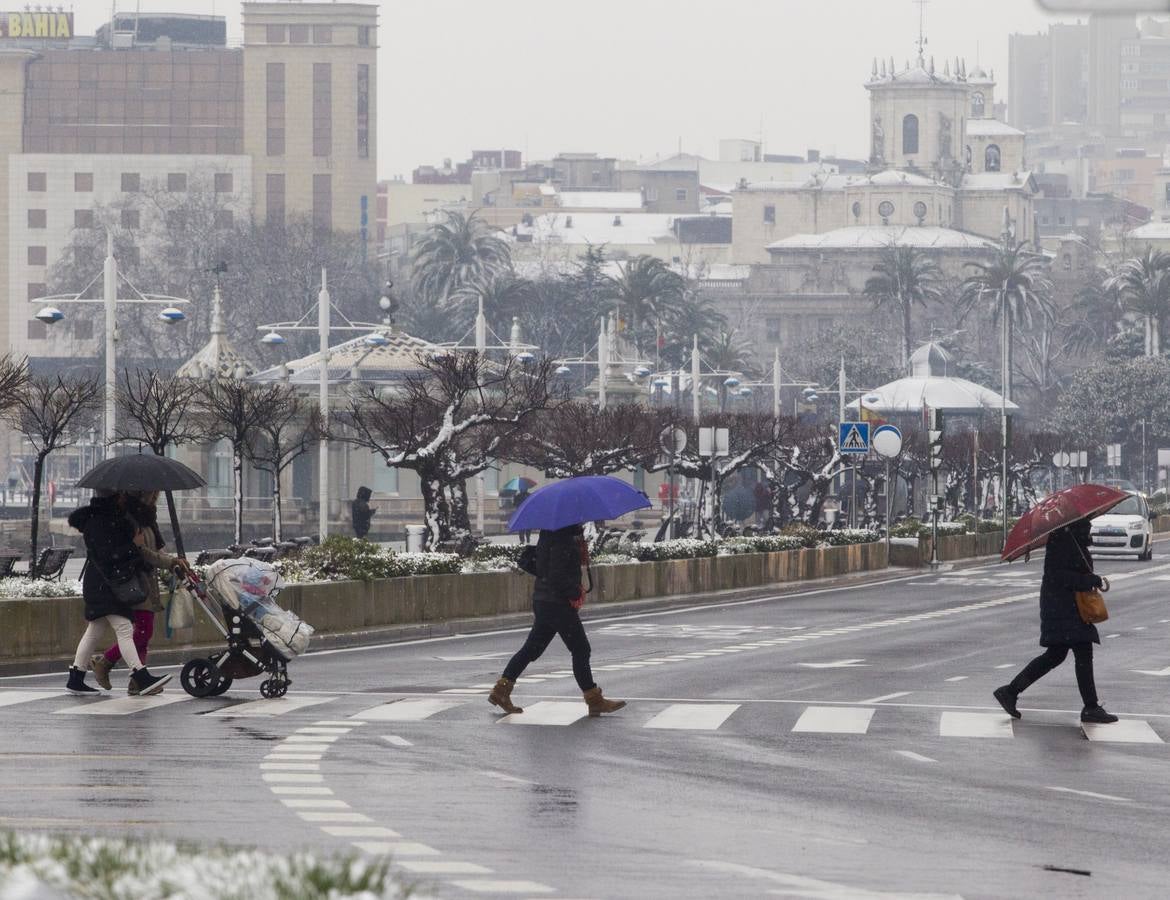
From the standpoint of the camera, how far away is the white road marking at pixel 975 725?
684 inches

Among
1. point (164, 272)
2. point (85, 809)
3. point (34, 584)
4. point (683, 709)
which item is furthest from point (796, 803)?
point (164, 272)

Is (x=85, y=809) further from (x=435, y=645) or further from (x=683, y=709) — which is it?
(x=435, y=645)

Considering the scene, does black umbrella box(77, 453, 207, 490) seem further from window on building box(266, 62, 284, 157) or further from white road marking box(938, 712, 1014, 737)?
window on building box(266, 62, 284, 157)

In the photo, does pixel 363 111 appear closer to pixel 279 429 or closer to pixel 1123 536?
pixel 279 429

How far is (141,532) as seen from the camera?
65.2 ft

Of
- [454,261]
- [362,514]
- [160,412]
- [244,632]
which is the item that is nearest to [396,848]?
[244,632]

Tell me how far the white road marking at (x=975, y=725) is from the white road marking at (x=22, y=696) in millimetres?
6474

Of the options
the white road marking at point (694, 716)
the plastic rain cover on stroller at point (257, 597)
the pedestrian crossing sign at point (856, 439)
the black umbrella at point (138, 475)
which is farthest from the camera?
the pedestrian crossing sign at point (856, 439)

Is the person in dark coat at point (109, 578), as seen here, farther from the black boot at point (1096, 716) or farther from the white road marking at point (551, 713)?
the black boot at point (1096, 716)

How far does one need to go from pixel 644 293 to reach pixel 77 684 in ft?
369

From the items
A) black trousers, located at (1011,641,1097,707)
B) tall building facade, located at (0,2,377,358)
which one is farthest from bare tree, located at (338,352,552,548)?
tall building facade, located at (0,2,377,358)

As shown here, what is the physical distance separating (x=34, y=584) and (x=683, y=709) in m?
7.09

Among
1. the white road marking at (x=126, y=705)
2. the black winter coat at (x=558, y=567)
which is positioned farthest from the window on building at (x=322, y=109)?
the black winter coat at (x=558, y=567)

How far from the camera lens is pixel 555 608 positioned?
18500 mm
